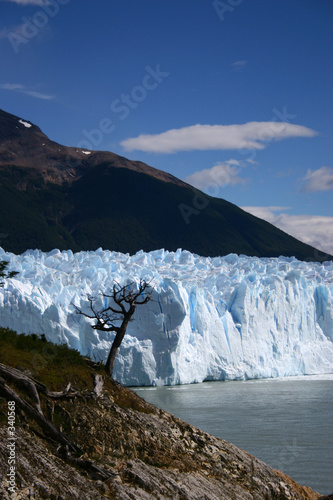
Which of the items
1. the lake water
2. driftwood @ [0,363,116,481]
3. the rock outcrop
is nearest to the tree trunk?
the rock outcrop

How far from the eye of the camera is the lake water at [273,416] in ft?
40.0

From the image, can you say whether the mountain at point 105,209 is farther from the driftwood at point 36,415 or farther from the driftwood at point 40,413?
the driftwood at point 36,415

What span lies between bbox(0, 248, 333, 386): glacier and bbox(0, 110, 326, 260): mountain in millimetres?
41573

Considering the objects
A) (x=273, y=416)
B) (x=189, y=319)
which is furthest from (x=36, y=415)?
(x=189, y=319)

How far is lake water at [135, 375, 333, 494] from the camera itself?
1218cm

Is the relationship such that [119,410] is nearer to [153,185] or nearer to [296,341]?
[296,341]

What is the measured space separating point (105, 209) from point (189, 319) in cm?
6442

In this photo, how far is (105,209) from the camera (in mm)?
87812

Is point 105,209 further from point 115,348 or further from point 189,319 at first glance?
point 115,348

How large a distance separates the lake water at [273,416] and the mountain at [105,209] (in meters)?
47.1

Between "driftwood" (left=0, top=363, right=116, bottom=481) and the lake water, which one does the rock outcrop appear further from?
the lake water

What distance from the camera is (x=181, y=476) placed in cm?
627

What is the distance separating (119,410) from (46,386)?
39.6 inches

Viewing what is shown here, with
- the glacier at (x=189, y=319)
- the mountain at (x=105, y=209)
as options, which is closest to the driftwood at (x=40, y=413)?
the glacier at (x=189, y=319)
